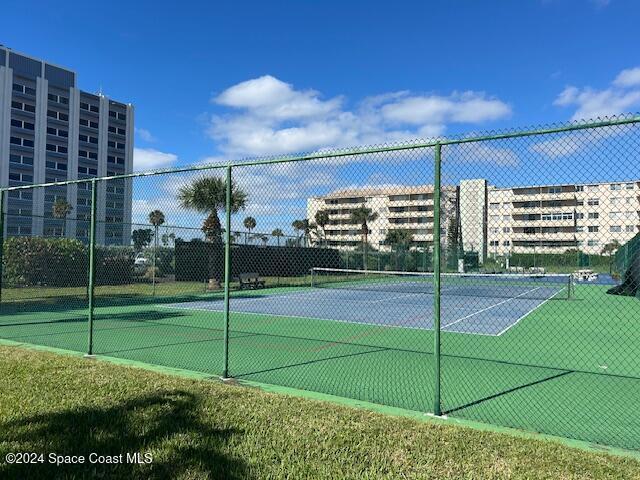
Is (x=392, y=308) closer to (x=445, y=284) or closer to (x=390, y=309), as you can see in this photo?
(x=390, y=309)

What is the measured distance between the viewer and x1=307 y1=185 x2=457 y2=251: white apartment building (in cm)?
777

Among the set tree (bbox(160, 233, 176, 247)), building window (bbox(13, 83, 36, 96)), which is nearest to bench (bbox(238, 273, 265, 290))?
tree (bbox(160, 233, 176, 247))

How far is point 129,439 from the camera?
4301mm

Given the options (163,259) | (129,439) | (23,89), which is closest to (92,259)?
(129,439)

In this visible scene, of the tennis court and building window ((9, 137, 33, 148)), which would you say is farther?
building window ((9, 137, 33, 148))

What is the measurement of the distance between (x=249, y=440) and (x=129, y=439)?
1.00 metres

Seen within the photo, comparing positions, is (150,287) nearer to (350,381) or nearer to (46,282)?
(46,282)

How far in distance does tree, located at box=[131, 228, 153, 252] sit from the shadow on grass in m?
15.9

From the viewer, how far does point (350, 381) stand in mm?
6848

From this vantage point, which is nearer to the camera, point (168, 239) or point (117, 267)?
point (168, 239)

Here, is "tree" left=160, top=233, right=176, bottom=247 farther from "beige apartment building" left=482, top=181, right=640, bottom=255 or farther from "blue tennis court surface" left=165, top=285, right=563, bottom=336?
"beige apartment building" left=482, top=181, right=640, bottom=255

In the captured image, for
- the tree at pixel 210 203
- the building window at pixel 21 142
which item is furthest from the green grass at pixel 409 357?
the building window at pixel 21 142

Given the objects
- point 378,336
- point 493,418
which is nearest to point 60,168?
point 378,336

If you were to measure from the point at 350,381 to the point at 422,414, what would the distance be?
1.61 metres
